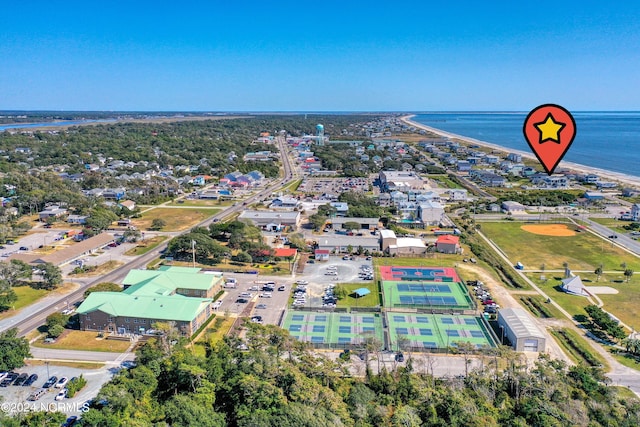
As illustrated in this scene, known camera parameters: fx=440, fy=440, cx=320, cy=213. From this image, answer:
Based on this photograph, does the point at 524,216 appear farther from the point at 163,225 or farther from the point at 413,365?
the point at 163,225

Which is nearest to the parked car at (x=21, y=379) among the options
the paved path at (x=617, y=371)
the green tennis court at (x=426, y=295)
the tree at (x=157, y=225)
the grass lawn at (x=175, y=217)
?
the green tennis court at (x=426, y=295)

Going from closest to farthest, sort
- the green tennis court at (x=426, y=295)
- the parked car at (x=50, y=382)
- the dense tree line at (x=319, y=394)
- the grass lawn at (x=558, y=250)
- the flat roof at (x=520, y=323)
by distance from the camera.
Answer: the dense tree line at (x=319, y=394) → the parked car at (x=50, y=382) → the flat roof at (x=520, y=323) → the green tennis court at (x=426, y=295) → the grass lawn at (x=558, y=250)

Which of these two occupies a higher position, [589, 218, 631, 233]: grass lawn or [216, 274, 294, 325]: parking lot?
[216, 274, 294, 325]: parking lot

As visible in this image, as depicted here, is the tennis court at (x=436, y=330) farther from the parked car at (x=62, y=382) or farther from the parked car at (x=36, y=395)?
the parked car at (x=36, y=395)

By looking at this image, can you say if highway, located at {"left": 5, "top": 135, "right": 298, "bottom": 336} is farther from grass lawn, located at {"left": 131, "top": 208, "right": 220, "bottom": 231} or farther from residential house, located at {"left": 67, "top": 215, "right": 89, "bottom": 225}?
residential house, located at {"left": 67, "top": 215, "right": 89, "bottom": 225}

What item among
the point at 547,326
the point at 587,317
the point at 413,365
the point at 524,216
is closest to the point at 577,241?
the point at 524,216

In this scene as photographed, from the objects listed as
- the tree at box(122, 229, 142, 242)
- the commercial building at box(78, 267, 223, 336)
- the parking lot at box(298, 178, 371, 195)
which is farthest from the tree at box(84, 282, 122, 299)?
the parking lot at box(298, 178, 371, 195)
